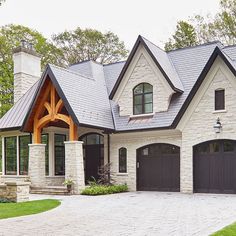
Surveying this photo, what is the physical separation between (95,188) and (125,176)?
8.80 ft

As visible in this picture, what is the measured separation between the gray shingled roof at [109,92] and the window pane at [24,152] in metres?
1.03

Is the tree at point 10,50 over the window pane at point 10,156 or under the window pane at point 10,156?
over

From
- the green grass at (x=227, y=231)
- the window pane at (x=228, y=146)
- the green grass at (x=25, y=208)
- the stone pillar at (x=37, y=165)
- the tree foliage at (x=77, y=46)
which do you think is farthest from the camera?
the tree foliage at (x=77, y=46)

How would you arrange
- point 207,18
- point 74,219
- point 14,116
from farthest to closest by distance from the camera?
point 207,18
point 14,116
point 74,219

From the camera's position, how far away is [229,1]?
30844mm

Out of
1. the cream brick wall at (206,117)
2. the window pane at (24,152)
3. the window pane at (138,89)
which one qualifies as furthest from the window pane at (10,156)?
the cream brick wall at (206,117)

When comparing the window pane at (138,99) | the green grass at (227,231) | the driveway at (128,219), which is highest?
the window pane at (138,99)

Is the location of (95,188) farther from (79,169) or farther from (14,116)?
(14,116)

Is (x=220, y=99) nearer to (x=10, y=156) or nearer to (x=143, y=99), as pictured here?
(x=143, y=99)

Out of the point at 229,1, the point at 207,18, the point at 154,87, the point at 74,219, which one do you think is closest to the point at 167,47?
the point at 207,18

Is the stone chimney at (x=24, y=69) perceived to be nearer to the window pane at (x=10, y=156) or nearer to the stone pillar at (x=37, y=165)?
the window pane at (x=10, y=156)

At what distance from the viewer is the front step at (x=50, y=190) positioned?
18.1 meters

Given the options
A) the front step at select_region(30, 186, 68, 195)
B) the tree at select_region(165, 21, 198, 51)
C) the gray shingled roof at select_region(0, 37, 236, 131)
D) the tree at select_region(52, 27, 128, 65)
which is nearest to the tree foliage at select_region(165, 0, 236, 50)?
the tree at select_region(165, 21, 198, 51)

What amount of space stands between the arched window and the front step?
5.48 metres
